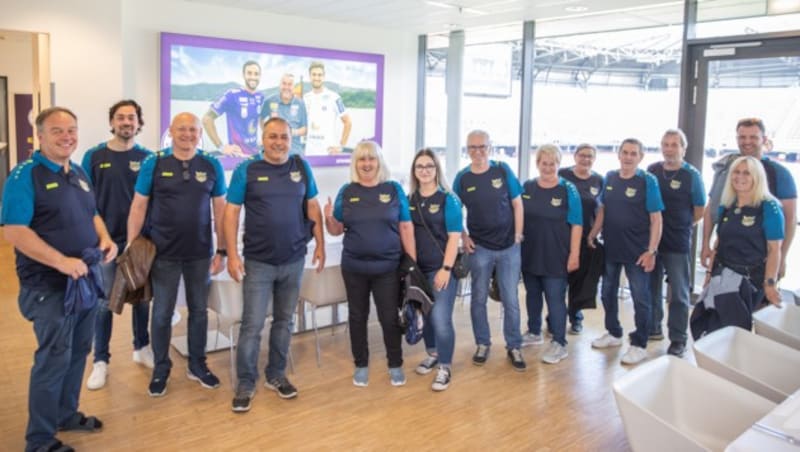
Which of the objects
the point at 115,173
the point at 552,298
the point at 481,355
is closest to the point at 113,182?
the point at 115,173

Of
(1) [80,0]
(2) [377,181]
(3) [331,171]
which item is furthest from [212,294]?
(3) [331,171]

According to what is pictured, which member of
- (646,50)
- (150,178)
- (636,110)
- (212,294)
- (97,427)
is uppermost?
(646,50)

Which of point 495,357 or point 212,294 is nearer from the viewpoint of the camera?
point 212,294

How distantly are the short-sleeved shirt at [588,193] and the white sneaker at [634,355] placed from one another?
2.69 feet

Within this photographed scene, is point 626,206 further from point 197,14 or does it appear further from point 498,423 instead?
point 197,14

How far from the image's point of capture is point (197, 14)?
619 cm

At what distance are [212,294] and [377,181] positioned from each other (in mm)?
1128

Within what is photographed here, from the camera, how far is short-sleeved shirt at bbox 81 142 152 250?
3564 millimetres

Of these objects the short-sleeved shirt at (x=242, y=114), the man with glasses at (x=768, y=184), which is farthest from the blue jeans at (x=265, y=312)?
the short-sleeved shirt at (x=242, y=114)

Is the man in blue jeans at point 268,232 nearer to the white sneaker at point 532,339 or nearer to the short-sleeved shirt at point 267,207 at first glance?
the short-sleeved shirt at point 267,207

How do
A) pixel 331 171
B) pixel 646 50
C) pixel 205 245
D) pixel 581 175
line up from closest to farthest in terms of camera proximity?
1. pixel 205 245
2. pixel 581 175
3. pixel 646 50
4. pixel 331 171

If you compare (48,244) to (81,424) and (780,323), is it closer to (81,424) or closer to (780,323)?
(81,424)

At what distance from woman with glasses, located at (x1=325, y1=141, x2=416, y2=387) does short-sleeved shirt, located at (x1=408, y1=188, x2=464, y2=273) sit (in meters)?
0.08

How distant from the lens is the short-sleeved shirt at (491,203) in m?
3.83
